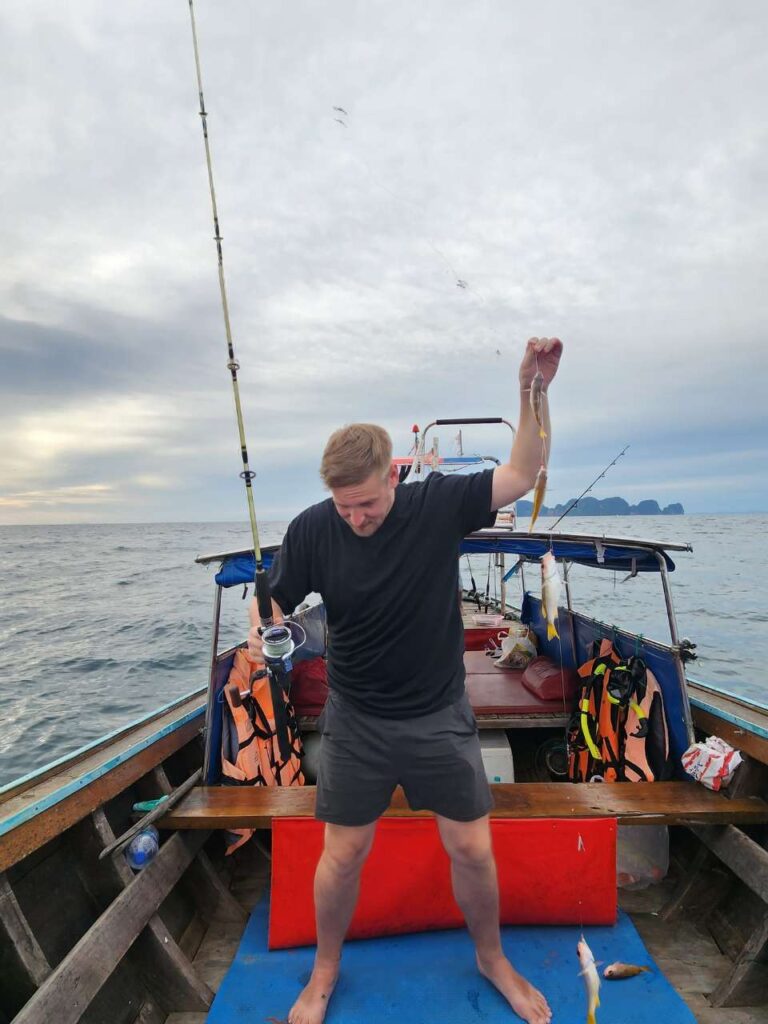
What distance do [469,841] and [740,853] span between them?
2.18 meters

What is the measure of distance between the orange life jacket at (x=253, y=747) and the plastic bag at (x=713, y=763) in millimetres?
2829

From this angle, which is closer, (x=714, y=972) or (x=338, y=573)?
(x=338, y=573)

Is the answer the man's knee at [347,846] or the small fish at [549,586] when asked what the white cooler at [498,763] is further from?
the man's knee at [347,846]

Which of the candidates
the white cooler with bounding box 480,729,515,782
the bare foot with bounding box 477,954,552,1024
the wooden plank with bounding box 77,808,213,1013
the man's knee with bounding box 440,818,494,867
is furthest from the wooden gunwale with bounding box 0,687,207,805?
the white cooler with bounding box 480,729,515,782

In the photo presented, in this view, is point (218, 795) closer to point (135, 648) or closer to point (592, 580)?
point (135, 648)

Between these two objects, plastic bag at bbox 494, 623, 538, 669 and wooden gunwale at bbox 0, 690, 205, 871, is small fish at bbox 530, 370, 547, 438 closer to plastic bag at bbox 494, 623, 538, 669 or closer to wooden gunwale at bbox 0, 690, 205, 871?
wooden gunwale at bbox 0, 690, 205, 871

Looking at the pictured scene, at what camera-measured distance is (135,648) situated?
1667cm

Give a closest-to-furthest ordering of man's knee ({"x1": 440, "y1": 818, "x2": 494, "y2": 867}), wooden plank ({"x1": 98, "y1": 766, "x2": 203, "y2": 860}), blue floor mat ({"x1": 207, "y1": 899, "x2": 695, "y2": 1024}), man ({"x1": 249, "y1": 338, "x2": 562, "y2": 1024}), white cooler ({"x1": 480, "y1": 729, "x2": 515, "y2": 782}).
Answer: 1. man ({"x1": 249, "y1": 338, "x2": 562, "y2": 1024})
2. man's knee ({"x1": 440, "y1": 818, "x2": 494, "y2": 867})
3. blue floor mat ({"x1": 207, "y1": 899, "x2": 695, "y2": 1024})
4. wooden plank ({"x1": 98, "y1": 766, "x2": 203, "y2": 860})
5. white cooler ({"x1": 480, "y1": 729, "x2": 515, "y2": 782})

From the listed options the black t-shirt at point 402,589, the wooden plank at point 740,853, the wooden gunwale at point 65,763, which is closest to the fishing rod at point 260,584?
the black t-shirt at point 402,589

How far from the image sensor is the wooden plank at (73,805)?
263 centimetres

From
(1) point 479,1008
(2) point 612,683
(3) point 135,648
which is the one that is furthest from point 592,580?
(1) point 479,1008

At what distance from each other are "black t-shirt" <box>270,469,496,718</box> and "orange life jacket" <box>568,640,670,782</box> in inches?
97.7

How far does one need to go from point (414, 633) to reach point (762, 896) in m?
2.70

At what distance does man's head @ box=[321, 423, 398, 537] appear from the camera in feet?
7.04
